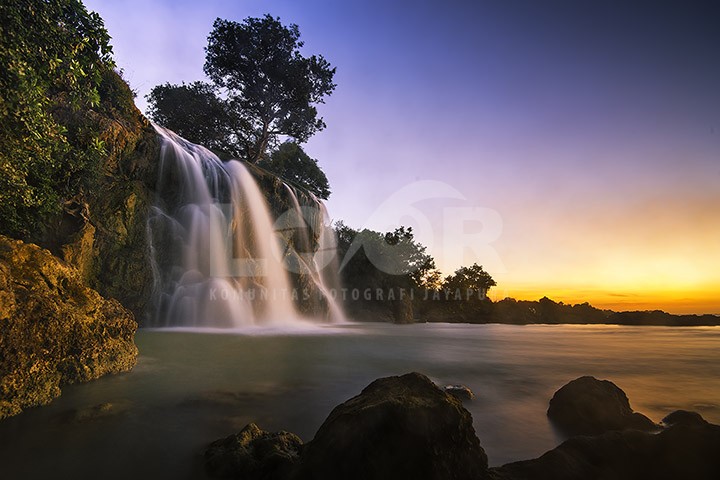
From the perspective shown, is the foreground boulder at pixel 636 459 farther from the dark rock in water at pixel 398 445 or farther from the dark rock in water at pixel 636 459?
the dark rock in water at pixel 398 445

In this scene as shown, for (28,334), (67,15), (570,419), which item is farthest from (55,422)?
(67,15)

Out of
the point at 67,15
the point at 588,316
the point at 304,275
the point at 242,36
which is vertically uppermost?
the point at 242,36

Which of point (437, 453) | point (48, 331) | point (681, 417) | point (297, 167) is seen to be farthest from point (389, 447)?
point (297, 167)

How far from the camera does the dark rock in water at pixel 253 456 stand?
9.00ft

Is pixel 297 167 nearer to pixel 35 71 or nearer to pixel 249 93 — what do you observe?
pixel 249 93

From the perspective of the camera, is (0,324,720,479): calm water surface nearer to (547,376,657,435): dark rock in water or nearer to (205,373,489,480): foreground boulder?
(547,376,657,435): dark rock in water

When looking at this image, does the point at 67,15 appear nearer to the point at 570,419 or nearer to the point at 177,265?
the point at 177,265

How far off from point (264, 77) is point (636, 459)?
112 ft

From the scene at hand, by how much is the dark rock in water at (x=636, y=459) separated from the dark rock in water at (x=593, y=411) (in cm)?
Result: 122

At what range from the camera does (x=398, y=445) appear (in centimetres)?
237

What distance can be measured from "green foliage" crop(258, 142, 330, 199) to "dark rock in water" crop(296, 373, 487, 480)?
106 ft

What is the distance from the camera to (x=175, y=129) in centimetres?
2930

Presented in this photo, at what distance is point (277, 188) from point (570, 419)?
19.9m

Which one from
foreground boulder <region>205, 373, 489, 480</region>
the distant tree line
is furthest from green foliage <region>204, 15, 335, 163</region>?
foreground boulder <region>205, 373, 489, 480</region>
